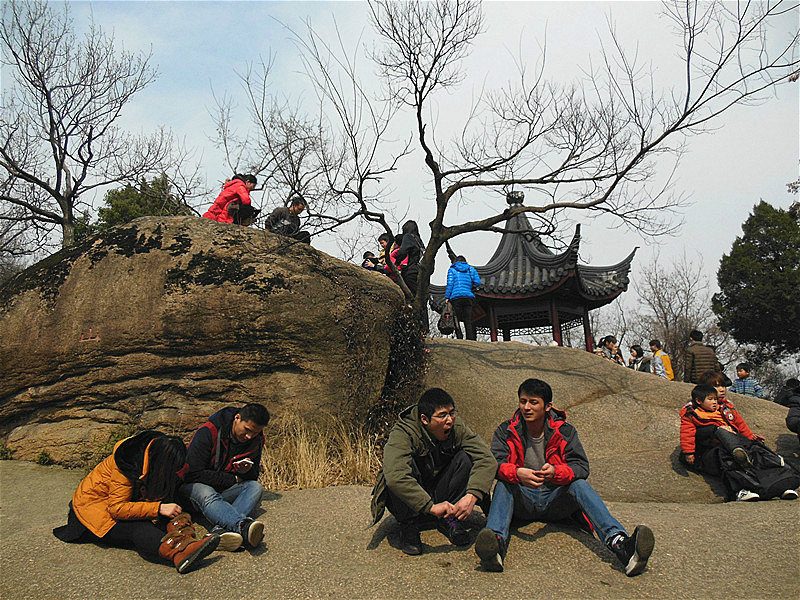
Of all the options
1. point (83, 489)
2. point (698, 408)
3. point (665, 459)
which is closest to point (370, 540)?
point (83, 489)

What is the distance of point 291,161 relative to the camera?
8195 millimetres

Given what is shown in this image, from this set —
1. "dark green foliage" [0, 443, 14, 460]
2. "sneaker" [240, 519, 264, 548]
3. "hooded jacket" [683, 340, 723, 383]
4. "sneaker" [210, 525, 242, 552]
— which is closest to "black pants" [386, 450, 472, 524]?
"sneaker" [240, 519, 264, 548]

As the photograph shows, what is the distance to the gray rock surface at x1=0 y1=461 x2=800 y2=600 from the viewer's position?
317cm

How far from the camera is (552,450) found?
3.84 m

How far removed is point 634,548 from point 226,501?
2879 mm

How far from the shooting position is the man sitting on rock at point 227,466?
13.1ft

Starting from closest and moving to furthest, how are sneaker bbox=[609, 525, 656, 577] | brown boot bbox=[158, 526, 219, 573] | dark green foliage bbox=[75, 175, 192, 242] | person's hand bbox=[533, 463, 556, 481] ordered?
sneaker bbox=[609, 525, 656, 577] < brown boot bbox=[158, 526, 219, 573] < person's hand bbox=[533, 463, 556, 481] < dark green foliage bbox=[75, 175, 192, 242]

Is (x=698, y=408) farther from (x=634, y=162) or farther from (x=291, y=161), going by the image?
(x=291, y=161)

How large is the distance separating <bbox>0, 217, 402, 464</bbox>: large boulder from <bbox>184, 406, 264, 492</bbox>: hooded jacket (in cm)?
185

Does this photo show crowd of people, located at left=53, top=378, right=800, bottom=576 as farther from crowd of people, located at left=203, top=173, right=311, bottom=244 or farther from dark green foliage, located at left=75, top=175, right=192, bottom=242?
dark green foliage, located at left=75, top=175, right=192, bottom=242

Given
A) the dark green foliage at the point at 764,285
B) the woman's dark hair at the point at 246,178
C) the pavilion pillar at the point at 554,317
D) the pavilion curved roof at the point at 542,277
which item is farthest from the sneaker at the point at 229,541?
the dark green foliage at the point at 764,285

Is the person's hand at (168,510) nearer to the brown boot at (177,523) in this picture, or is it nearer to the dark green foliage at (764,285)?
the brown boot at (177,523)

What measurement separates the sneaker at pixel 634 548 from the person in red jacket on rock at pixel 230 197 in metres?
6.49

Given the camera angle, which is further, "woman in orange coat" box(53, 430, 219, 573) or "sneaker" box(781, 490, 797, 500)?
"sneaker" box(781, 490, 797, 500)
